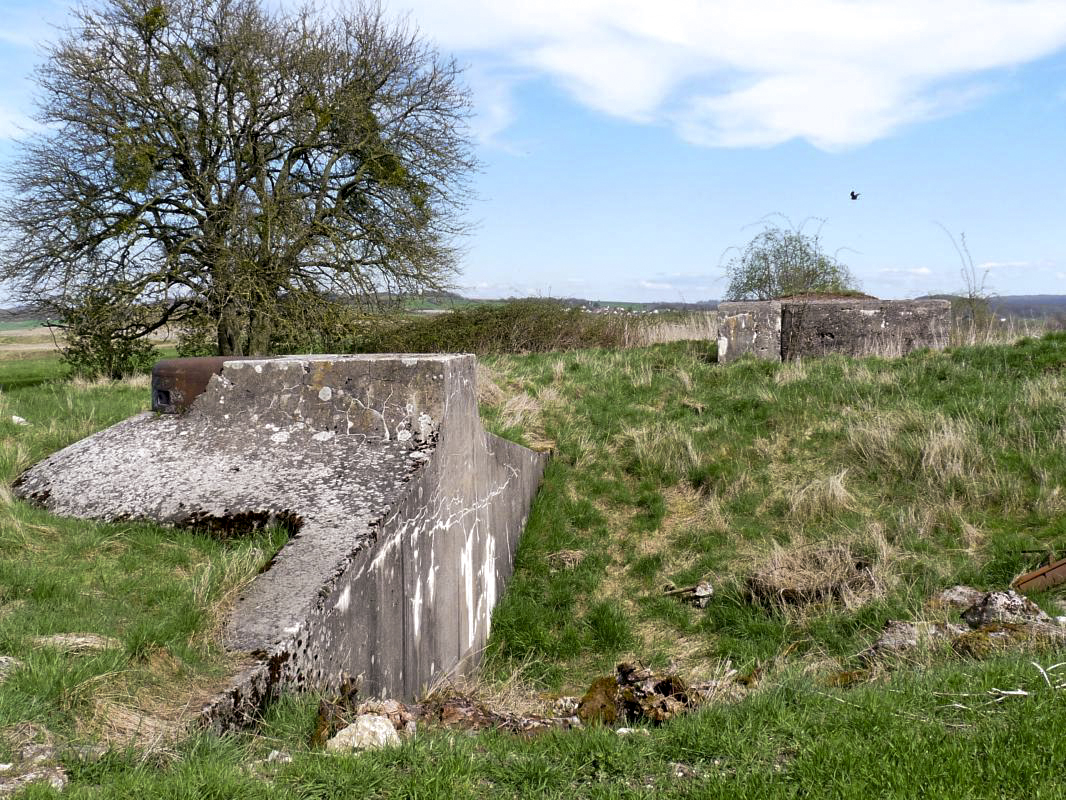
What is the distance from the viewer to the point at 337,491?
456 cm

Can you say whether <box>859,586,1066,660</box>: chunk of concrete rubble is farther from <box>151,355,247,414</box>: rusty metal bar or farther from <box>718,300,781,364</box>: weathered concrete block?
<box>718,300,781,364</box>: weathered concrete block

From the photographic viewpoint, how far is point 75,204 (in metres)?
14.6

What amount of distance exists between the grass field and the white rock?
9 centimetres

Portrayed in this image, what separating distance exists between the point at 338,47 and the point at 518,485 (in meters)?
12.6

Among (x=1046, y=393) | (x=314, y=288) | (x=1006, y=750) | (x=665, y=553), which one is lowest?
(x=665, y=553)

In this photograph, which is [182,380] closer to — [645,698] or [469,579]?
[469,579]

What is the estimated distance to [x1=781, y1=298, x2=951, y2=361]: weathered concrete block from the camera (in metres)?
11.5

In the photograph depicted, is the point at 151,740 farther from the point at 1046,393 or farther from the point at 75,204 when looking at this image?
the point at 75,204

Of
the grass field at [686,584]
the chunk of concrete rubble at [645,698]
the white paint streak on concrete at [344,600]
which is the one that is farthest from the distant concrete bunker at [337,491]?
the chunk of concrete rubble at [645,698]

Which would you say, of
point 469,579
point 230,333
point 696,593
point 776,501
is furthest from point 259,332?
point 696,593

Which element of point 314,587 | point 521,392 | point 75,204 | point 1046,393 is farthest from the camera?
point 75,204

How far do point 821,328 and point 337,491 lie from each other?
29.0ft

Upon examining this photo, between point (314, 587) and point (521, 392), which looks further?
point (521, 392)

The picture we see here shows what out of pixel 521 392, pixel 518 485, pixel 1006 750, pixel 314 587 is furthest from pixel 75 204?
pixel 1006 750
